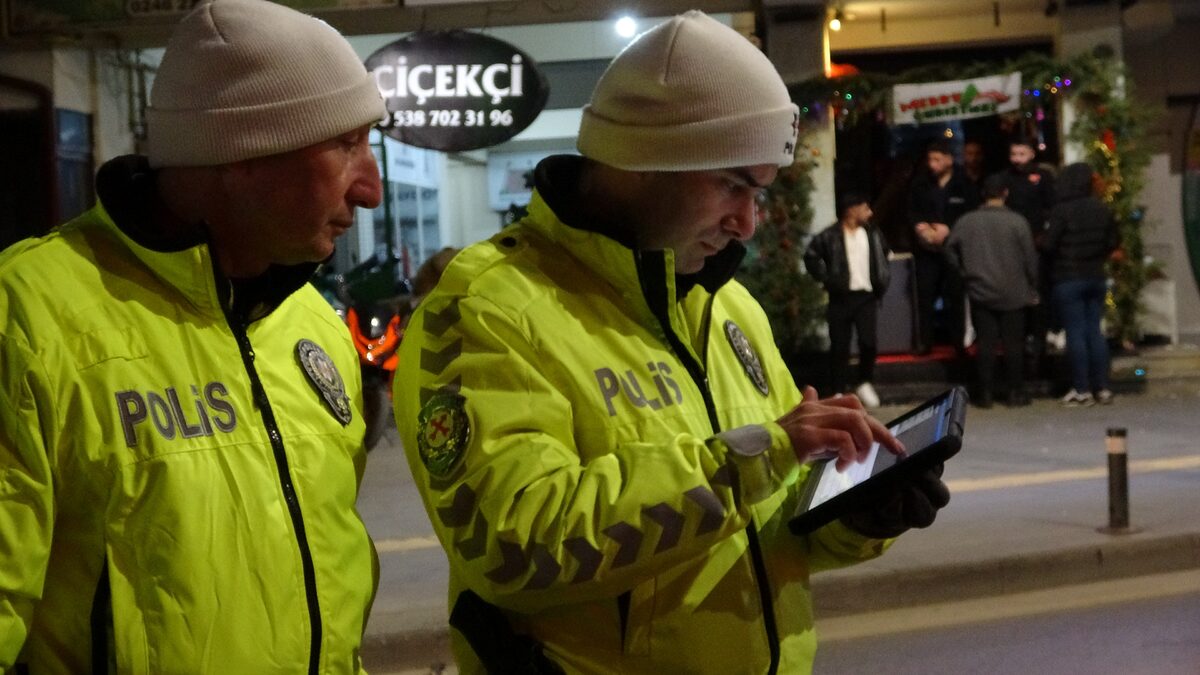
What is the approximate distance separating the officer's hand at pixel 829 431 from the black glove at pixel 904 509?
25 cm

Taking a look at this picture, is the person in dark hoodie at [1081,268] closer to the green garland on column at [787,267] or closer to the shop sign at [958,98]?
the shop sign at [958,98]

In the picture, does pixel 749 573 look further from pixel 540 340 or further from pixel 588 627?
pixel 540 340

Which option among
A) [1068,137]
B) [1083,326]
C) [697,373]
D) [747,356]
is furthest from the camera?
[1068,137]

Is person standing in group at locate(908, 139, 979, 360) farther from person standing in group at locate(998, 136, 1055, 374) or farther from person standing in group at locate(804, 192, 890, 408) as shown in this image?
person standing in group at locate(804, 192, 890, 408)

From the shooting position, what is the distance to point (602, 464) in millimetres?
2045

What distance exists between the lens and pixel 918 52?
15.7 m

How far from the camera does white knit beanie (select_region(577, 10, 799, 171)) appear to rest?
227 cm

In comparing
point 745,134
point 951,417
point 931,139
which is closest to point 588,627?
point 951,417

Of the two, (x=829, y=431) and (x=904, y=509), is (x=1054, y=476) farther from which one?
(x=829, y=431)

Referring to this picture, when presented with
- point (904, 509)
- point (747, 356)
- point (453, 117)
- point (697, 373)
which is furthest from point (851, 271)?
point (697, 373)

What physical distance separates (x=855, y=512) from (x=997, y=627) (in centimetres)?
451

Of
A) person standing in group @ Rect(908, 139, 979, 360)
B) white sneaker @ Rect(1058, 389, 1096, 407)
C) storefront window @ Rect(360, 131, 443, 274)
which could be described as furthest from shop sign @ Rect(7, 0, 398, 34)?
white sneaker @ Rect(1058, 389, 1096, 407)

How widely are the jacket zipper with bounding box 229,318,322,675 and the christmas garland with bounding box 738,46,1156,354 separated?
11825 mm

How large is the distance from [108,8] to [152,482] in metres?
12.8
